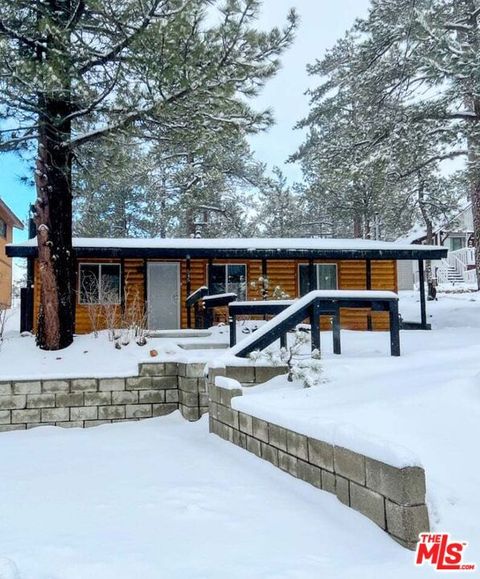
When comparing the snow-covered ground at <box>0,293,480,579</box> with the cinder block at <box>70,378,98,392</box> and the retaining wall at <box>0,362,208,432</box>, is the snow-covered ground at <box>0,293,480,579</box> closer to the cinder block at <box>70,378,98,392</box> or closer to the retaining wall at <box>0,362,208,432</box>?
the retaining wall at <box>0,362,208,432</box>

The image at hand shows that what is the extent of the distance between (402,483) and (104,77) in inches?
304

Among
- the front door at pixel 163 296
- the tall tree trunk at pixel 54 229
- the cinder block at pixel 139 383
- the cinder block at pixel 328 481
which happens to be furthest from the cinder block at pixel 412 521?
the front door at pixel 163 296

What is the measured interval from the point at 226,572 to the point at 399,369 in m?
2.69

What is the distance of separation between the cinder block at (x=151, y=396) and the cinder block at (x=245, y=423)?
2.21 metres

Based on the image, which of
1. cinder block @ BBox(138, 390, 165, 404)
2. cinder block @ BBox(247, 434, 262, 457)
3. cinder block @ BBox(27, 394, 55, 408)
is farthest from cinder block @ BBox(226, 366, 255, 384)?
cinder block @ BBox(27, 394, 55, 408)

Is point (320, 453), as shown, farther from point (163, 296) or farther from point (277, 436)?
point (163, 296)

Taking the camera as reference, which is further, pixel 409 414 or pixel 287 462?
pixel 287 462

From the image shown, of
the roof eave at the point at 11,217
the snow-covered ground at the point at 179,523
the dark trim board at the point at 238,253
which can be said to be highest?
the roof eave at the point at 11,217

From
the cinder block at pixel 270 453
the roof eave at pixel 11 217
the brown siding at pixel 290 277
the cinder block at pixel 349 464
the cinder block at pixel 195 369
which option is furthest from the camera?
the roof eave at pixel 11 217

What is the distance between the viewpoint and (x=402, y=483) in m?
2.30

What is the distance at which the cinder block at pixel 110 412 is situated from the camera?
6.21 metres

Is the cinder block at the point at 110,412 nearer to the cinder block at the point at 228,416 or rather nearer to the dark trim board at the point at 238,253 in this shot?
the cinder block at the point at 228,416

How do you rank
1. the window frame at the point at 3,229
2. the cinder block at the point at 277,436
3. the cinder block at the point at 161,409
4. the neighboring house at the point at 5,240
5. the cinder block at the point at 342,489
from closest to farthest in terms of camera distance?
the cinder block at the point at 342,489 < the cinder block at the point at 277,436 < the cinder block at the point at 161,409 < the neighboring house at the point at 5,240 < the window frame at the point at 3,229

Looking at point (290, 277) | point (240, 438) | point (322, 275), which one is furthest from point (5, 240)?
point (240, 438)
